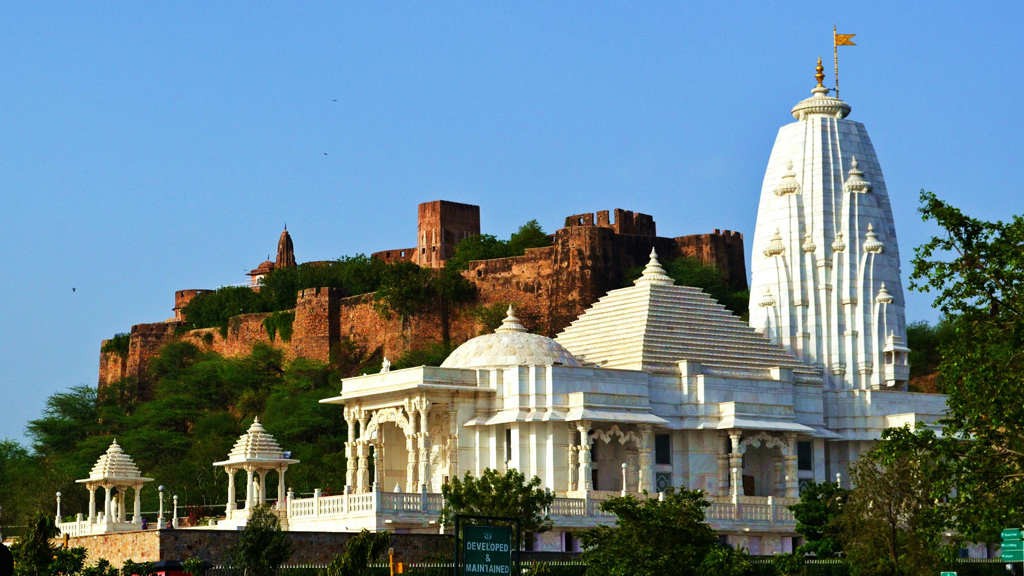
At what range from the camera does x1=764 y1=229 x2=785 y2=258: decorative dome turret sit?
5647cm

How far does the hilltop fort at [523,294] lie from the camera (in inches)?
3211

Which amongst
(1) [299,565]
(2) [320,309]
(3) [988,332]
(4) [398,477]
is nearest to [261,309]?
(2) [320,309]

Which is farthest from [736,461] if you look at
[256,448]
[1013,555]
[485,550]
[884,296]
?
[1013,555]

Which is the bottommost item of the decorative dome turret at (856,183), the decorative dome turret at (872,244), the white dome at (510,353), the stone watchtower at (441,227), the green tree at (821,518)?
the green tree at (821,518)

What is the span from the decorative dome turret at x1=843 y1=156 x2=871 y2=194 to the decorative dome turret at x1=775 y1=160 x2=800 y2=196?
5.16ft

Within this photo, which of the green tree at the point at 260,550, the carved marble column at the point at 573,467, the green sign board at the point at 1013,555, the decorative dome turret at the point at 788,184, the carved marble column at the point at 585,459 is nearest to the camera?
the green sign board at the point at 1013,555

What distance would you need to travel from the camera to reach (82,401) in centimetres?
9319

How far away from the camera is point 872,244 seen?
5597 cm

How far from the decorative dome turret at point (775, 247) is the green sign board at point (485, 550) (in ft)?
110

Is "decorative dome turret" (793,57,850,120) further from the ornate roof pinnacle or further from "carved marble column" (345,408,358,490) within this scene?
"carved marble column" (345,408,358,490)

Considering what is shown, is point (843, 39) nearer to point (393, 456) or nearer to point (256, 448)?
point (393, 456)

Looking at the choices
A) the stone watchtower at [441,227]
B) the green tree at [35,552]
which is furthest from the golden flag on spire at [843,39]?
the stone watchtower at [441,227]

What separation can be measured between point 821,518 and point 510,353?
10.6 metres

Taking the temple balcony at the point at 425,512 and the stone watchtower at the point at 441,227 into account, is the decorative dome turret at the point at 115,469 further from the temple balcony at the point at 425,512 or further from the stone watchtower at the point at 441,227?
the stone watchtower at the point at 441,227
